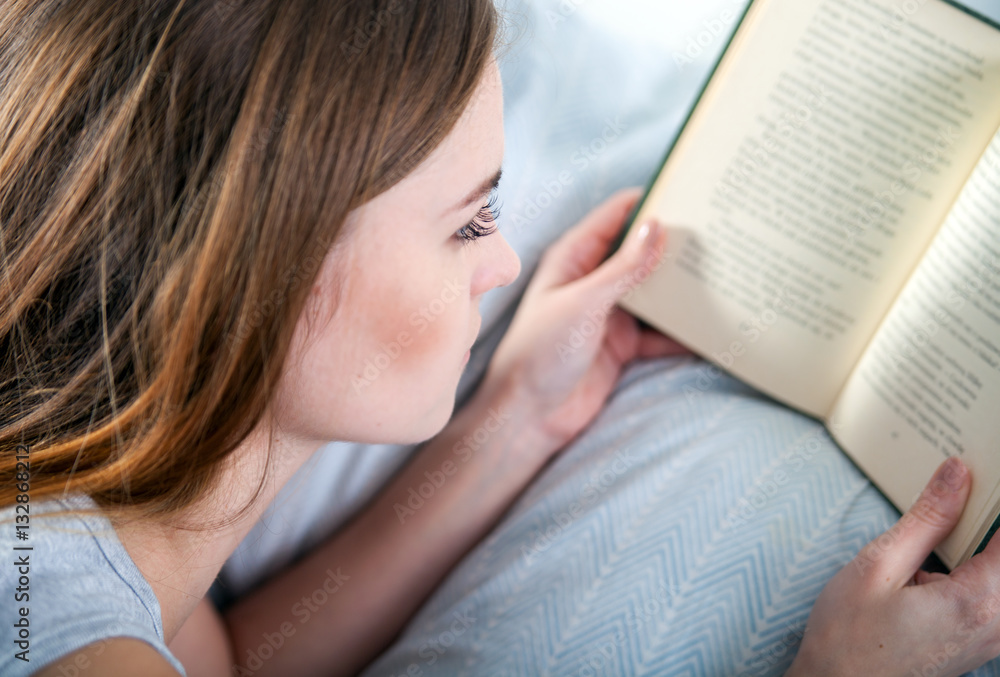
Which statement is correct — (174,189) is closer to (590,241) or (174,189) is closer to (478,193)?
(478,193)

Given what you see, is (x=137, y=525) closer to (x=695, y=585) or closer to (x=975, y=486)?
(x=695, y=585)

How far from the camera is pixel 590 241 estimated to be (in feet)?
3.00

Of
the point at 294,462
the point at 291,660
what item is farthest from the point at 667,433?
the point at 291,660

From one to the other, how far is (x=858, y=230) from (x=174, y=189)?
657 millimetres

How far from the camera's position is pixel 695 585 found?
0.67 meters

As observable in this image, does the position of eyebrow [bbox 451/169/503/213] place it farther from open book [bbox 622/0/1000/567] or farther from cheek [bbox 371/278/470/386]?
open book [bbox 622/0/1000/567]

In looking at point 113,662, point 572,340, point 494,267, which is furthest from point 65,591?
point 572,340

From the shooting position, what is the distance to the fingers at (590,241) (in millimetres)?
911

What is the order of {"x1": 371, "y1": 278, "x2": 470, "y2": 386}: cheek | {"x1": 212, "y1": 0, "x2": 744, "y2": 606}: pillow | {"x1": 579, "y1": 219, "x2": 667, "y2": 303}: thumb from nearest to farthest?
1. {"x1": 371, "y1": 278, "x2": 470, "y2": 386}: cheek
2. {"x1": 579, "y1": 219, "x2": 667, "y2": 303}: thumb
3. {"x1": 212, "y1": 0, "x2": 744, "y2": 606}: pillow

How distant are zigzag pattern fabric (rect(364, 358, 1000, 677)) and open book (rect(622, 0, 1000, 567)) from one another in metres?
0.06

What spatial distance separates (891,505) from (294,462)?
600mm

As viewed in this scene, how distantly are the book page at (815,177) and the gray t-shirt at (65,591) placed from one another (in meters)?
0.63

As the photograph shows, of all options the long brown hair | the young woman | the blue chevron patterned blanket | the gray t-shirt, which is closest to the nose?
the young woman

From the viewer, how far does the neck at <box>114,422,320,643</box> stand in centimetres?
59
